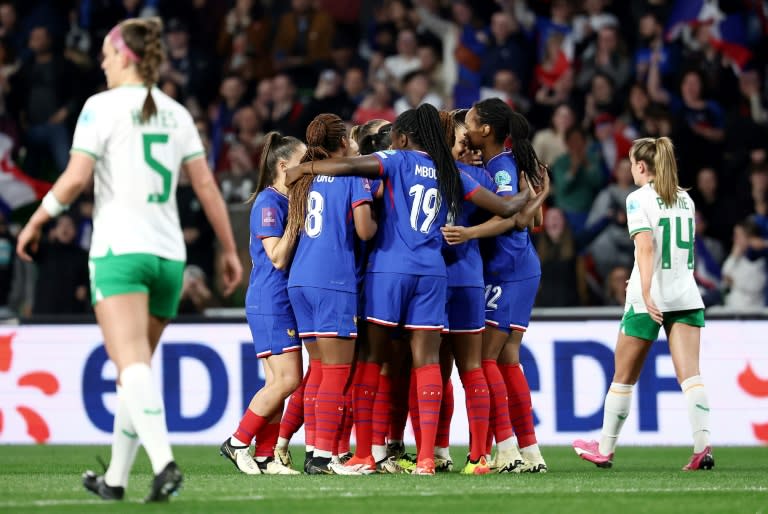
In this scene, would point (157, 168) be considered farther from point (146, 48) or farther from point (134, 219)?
point (146, 48)

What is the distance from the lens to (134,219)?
6352mm

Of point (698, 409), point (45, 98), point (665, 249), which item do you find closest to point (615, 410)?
point (698, 409)

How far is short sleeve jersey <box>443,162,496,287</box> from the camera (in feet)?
28.8

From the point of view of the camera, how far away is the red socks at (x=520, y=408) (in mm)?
9250

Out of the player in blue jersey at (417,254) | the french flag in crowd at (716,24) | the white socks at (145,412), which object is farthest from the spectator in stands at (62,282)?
the white socks at (145,412)

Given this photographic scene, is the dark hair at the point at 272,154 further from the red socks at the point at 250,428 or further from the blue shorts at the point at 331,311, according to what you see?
the red socks at the point at 250,428

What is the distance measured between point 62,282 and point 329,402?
698 cm

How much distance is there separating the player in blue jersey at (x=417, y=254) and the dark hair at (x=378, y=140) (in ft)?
3.33

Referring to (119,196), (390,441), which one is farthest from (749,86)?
→ (119,196)

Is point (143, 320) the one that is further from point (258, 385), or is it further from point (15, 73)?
point (15, 73)

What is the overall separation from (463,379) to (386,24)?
9567 millimetres

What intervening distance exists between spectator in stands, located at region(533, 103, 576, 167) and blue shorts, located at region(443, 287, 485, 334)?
7036 mm

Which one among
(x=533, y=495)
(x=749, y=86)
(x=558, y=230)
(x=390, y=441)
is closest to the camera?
(x=533, y=495)

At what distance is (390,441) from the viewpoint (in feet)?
31.1
